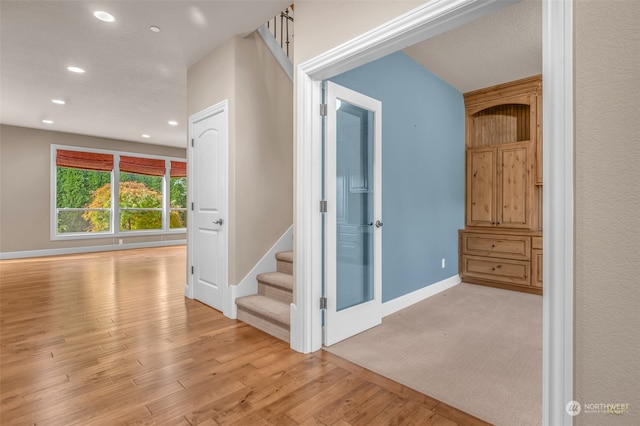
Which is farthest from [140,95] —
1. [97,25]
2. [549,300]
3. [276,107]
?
[549,300]

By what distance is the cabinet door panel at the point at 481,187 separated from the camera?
4605 mm

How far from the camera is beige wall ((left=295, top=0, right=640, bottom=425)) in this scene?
1.09m

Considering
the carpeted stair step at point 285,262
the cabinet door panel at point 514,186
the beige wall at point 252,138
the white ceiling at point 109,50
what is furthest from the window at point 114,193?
the cabinet door panel at point 514,186

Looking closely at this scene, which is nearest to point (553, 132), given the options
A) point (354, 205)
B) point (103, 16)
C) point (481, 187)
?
point (354, 205)

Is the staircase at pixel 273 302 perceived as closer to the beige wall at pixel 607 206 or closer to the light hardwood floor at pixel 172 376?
the light hardwood floor at pixel 172 376

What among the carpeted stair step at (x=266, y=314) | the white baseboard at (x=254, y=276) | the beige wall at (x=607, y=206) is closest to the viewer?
the beige wall at (x=607, y=206)

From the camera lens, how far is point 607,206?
1.13m

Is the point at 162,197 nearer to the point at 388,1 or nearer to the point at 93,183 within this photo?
the point at 93,183

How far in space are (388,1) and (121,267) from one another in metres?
5.93

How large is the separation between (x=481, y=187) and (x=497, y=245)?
2.85 ft

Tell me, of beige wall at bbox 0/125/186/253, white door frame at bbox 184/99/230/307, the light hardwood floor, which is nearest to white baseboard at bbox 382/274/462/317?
the light hardwood floor

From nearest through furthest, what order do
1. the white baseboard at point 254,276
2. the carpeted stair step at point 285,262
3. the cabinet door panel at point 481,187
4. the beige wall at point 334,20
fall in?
1. the beige wall at point 334,20
2. the white baseboard at point 254,276
3. the carpeted stair step at point 285,262
4. the cabinet door panel at point 481,187

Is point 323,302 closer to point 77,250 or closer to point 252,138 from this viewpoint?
point 252,138

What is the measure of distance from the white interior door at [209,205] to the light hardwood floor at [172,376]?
28 cm
